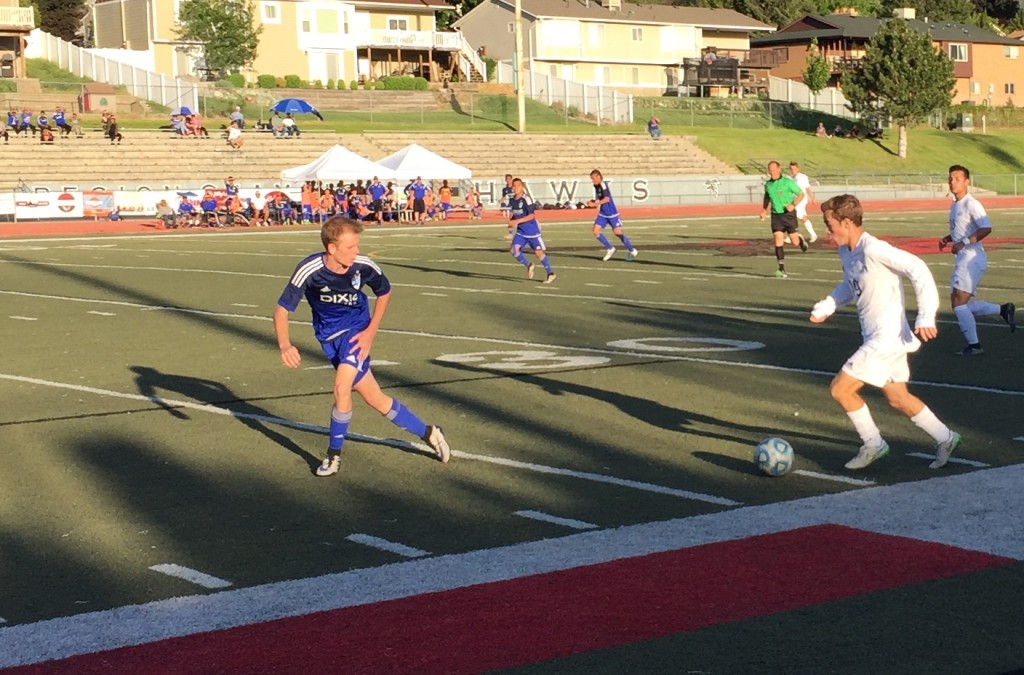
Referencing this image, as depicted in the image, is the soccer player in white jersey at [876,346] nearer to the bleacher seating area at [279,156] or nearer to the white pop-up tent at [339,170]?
the white pop-up tent at [339,170]

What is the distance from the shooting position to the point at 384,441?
10.9m

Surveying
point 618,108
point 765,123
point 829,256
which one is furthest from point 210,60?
point 829,256

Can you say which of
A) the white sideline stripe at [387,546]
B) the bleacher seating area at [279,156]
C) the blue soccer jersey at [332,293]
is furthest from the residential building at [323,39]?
the white sideline stripe at [387,546]

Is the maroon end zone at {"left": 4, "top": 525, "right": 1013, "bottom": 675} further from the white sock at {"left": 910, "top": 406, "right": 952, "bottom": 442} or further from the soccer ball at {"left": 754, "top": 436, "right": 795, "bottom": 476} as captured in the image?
the white sock at {"left": 910, "top": 406, "right": 952, "bottom": 442}


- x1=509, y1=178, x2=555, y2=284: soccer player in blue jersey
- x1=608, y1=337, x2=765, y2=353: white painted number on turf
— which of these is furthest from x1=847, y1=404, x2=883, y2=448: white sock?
x1=509, y1=178, x2=555, y2=284: soccer player in blue jersey

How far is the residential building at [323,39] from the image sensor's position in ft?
264

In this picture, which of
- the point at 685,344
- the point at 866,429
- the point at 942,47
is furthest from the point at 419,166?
the point at 942,47

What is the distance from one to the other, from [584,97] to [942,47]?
117ft

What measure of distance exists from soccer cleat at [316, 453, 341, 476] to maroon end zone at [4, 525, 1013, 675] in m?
2.88

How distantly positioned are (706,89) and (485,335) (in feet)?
263

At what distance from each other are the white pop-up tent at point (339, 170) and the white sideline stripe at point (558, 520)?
3509cm

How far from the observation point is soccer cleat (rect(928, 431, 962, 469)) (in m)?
9.36

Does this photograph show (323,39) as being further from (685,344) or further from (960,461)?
(960,461)

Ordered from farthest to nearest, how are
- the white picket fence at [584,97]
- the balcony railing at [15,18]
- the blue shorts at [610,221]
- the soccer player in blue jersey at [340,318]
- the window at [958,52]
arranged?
the window at [958,52], the white picket fence at [584,97], the balcony railing at [15,18], the blue shorts at [610,221], the soccer player in blue jersey at [340,318]
